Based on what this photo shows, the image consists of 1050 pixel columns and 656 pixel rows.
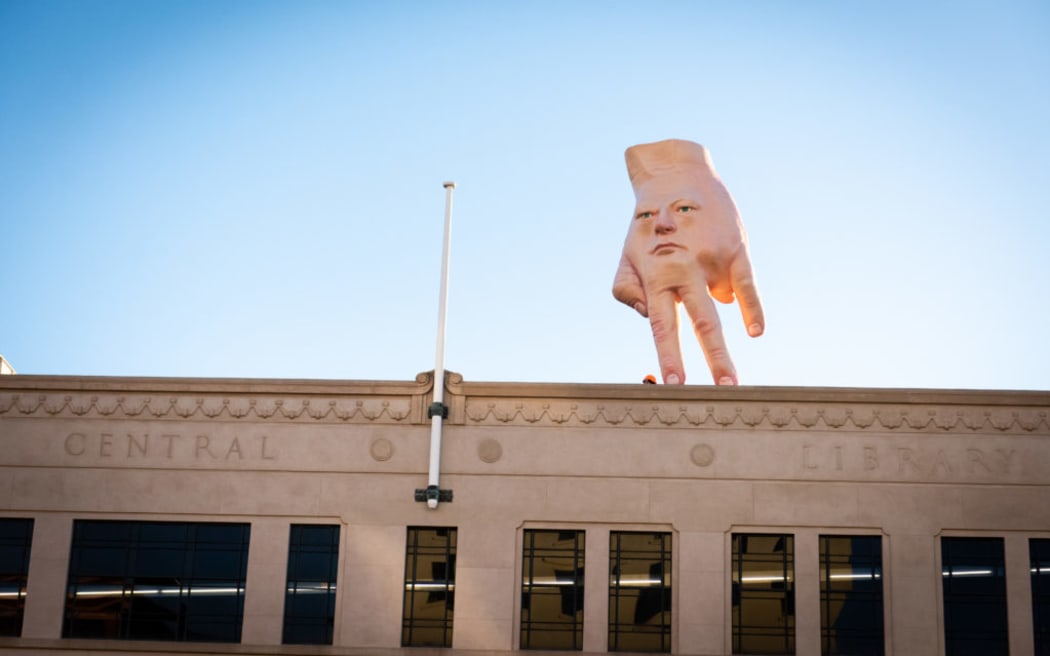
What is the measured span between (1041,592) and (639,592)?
23.9 ft

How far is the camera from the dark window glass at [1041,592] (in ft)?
80.5

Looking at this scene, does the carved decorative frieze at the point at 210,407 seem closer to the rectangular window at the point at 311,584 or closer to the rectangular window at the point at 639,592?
the rectangular window at the point at 311,584

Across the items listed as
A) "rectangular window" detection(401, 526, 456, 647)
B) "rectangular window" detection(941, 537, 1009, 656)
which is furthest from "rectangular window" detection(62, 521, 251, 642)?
"rectangular window" detection(941, 537, 1009, 656)

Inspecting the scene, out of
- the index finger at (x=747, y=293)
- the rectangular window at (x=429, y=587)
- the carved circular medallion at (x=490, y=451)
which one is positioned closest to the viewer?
the rectangular window at (x=429, y=587)

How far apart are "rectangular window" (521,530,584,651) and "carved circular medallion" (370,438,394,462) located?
118 inches

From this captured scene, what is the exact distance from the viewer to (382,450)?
2581 centimetres

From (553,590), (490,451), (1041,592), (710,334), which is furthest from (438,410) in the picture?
(1041,592)

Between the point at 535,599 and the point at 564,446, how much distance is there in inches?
114

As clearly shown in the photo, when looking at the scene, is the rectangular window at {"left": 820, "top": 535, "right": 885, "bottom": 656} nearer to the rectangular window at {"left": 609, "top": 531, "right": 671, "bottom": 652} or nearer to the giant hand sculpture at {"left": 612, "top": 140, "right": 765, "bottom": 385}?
the rectangular window at {"left": 609, "top": 531, "right": 671, "bottom": 652}

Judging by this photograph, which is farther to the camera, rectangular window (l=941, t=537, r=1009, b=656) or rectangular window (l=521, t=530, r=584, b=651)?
rectangular window (l=521, t=530, r=584, b=651)

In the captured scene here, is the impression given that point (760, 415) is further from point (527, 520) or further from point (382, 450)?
point (382, 450)

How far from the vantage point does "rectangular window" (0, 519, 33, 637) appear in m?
25.6

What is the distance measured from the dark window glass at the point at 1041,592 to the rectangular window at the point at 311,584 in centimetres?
1279

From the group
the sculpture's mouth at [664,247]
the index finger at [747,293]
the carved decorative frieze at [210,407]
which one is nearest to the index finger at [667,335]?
the sculpture's mouth at [664,247]
